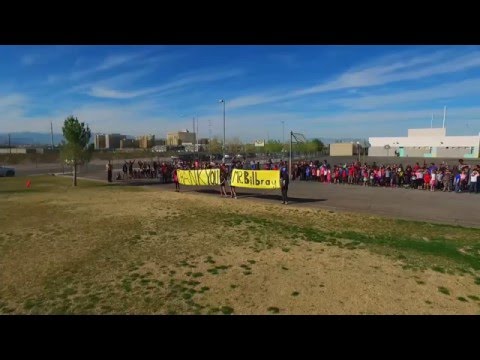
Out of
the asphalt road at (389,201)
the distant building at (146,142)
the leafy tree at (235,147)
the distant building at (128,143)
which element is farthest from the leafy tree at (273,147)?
the distant building at (128,143)

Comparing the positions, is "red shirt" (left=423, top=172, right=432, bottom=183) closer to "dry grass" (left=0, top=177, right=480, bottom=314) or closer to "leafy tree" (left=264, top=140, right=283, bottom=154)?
"dry grass" (left=0, top=177, right=480, bottom=314)

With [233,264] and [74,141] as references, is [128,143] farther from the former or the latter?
[233,264]

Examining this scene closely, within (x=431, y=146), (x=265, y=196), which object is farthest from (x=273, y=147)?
(x=265, y=196)

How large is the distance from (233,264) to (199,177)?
1486cm

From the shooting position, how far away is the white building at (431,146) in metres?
75.5

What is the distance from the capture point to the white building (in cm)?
7553

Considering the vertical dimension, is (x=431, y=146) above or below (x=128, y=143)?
below

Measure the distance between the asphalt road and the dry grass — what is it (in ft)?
5.87

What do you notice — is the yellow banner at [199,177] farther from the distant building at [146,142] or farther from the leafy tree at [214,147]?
the distant building at [146,142]

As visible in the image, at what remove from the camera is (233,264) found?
812cm

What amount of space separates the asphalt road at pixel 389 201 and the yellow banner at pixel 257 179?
64 centimetres

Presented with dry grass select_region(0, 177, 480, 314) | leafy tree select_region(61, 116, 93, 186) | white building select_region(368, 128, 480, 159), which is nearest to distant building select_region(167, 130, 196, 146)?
white building select_region(368, 128, 480, 159)
